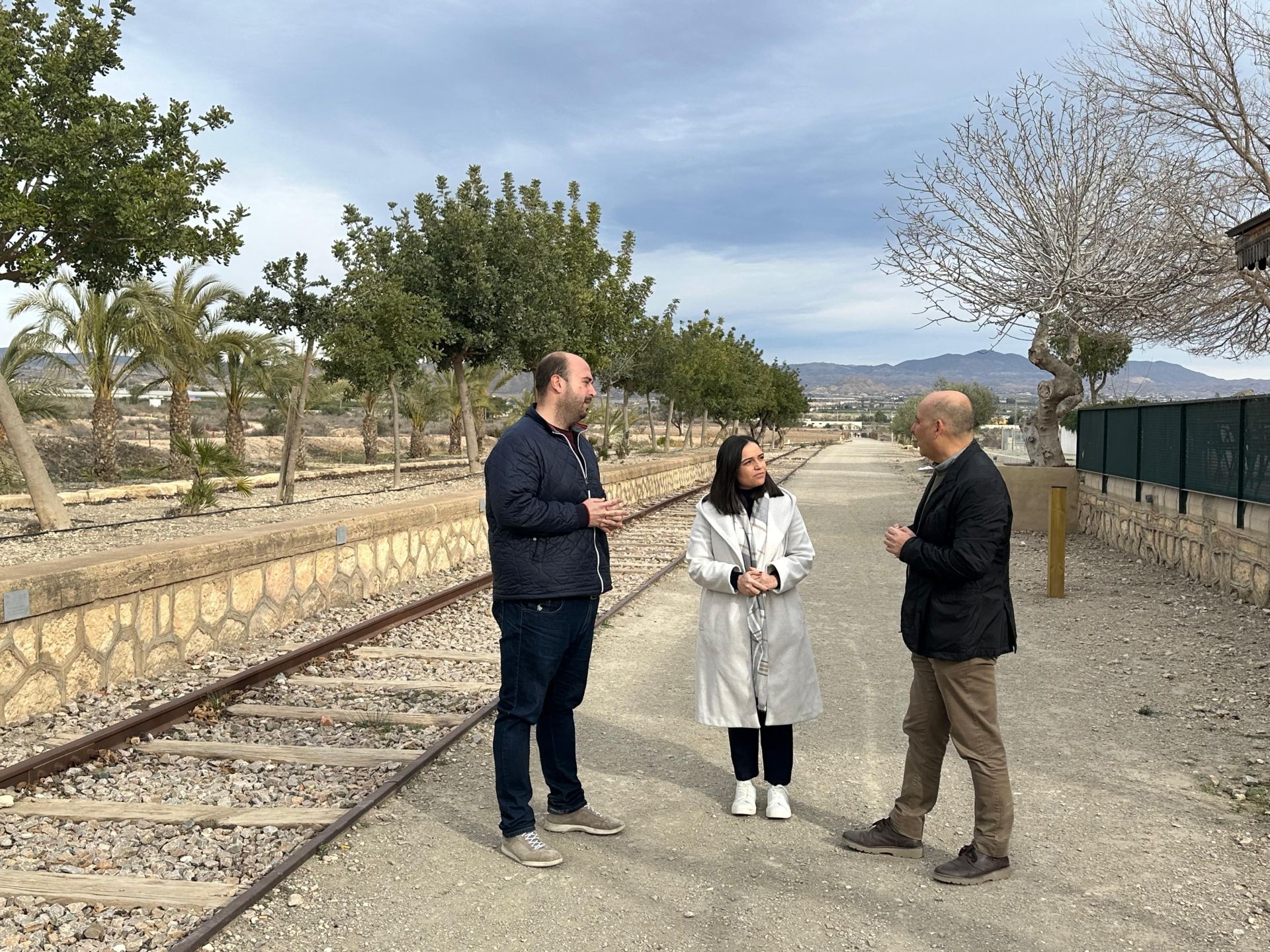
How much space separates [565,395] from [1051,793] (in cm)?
314

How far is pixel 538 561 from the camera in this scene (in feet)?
14.1

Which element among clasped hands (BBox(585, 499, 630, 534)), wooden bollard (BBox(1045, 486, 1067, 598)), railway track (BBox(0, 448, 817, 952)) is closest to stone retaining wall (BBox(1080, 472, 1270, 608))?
wooden bollard (BBox(1045, 486, 1067, 598))

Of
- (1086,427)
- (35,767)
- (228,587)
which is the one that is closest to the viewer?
(35,767)

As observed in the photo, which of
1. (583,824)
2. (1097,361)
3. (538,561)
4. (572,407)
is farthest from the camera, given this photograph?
(1097,361)

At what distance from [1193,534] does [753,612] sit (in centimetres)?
927

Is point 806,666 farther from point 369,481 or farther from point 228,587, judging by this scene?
point 369,481

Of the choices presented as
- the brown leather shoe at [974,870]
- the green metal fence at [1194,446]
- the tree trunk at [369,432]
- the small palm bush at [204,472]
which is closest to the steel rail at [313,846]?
the brown leather shoe at [974,870]

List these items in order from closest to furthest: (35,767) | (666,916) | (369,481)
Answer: (666,916) < (35,767) < (369,481)

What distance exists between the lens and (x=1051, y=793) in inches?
207

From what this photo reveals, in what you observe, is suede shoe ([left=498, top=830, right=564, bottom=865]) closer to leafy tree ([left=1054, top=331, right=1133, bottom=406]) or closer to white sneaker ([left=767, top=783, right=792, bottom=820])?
white sneaker ([left=767, top=783, right=792, bottom=820])

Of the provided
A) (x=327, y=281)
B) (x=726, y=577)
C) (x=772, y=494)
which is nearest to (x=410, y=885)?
(x=726, y=577)

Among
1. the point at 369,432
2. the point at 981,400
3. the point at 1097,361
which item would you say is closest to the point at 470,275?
the point at 369,432

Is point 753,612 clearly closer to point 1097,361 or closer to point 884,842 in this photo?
point 884,842

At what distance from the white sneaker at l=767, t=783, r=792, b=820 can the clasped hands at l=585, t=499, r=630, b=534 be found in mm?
1475
